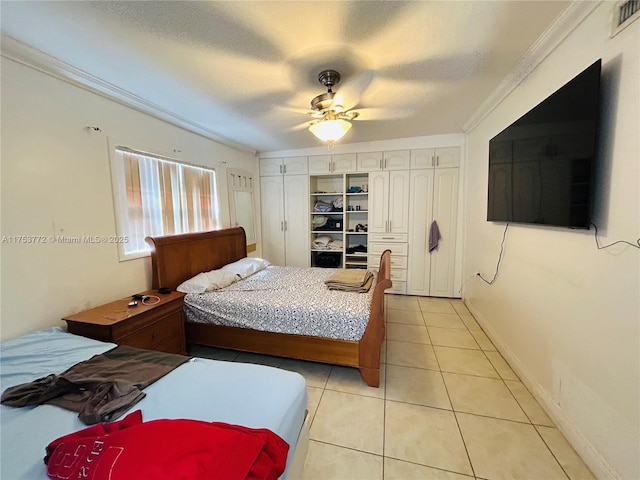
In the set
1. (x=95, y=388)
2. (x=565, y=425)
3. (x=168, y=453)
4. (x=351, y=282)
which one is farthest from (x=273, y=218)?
(x=565, y=425)

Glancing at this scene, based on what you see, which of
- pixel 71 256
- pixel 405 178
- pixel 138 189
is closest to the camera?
pixel 71 256

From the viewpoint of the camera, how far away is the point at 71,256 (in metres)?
1.93

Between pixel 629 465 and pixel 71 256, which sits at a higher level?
pixel 71 256

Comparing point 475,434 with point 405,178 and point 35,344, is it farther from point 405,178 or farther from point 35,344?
point 405,178

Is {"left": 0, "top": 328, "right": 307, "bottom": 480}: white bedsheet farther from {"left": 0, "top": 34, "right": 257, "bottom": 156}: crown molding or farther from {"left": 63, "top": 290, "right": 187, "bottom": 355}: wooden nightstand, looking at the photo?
{"left": 0, "top": 34, "right": 257, "bottom": 156}: crown molding

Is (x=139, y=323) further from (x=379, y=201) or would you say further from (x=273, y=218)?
(x=379, y=201)

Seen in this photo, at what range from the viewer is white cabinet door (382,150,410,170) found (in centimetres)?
397

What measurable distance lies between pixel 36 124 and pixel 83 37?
0.69 meters

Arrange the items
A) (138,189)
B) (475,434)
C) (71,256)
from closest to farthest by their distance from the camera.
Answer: (475,434)
(71,256)
(138,189)

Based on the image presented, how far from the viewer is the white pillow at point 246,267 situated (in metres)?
3.11

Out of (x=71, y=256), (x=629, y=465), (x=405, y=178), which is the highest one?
(x=405, y=178)

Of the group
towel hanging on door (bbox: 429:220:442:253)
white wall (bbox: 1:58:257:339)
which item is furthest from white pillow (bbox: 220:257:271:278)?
towel hanging on door (bbox: 429:220:442:253)

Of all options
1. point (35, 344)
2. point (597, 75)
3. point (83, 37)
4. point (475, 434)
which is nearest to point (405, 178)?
point (597, 75)

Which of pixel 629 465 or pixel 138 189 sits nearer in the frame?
pixel 629 465
